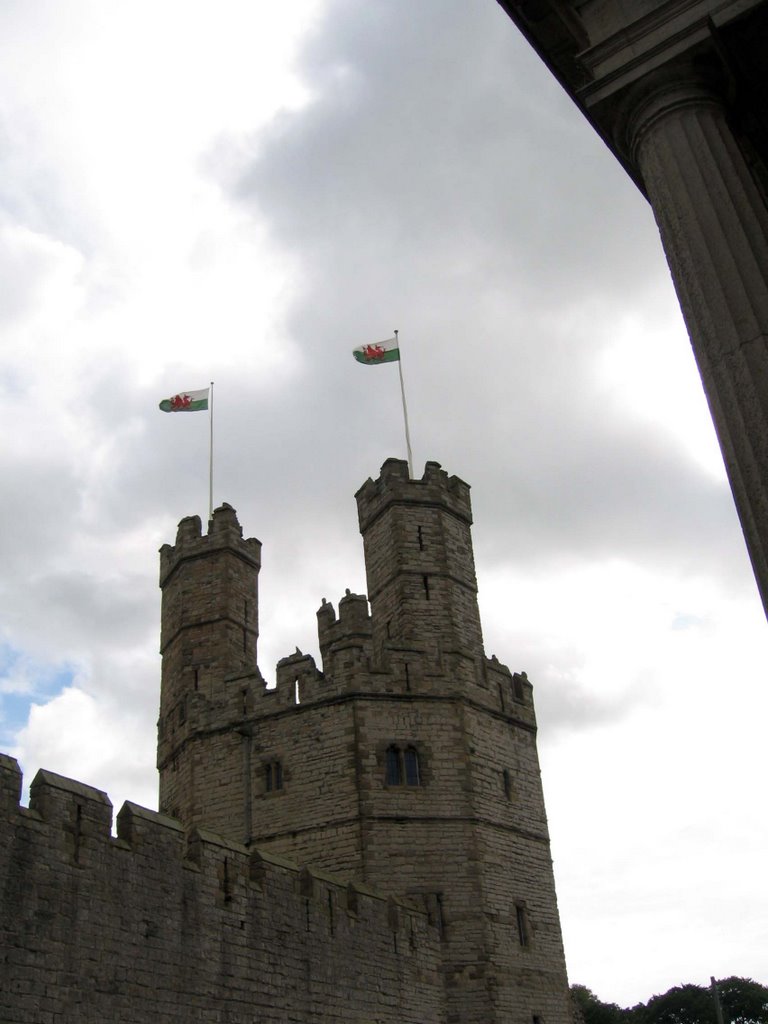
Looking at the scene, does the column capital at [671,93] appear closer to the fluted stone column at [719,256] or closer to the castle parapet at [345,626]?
the fluted stone column at [719,256]

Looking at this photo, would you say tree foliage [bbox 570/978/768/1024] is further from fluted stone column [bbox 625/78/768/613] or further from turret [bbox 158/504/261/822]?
fluted stone column [bbox 625/78/768/613]

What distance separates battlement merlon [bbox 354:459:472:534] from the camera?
22047mm

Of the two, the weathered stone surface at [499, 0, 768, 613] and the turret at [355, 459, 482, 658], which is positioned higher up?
the turret at [355, 459, 482, 658]

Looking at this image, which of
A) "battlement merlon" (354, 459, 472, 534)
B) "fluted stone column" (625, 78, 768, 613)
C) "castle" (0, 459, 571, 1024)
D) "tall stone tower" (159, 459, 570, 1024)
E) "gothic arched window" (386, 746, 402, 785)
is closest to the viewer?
"fluted stone column" (625, 78, 768, 613)

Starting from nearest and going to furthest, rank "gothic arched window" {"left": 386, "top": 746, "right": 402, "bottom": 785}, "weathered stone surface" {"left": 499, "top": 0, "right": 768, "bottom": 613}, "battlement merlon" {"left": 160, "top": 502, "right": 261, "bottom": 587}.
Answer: "weathered stone surface" {"left": 499, "top": 0, "right": 768, "bottom": 613}, "gothic arched window" {"left": 386, "top": 746, "right": 402, "bottom": 785}, "battlement merlon" {"left": 160, "top": 502, "right": 261, "bottom": 587}

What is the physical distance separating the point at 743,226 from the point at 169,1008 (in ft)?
33.1

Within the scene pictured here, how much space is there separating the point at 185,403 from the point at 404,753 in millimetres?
12481

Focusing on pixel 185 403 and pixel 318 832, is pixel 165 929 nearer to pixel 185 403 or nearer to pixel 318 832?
pixel 318 832

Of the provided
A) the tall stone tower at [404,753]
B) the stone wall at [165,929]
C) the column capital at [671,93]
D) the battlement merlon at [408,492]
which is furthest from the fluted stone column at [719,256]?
the battlement merlon at [408,492]

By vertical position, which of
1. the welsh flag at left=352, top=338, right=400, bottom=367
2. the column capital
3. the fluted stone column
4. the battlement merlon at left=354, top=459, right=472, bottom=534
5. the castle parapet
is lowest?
the fluted stone column

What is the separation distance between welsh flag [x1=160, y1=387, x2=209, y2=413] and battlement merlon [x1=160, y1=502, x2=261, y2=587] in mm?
3951

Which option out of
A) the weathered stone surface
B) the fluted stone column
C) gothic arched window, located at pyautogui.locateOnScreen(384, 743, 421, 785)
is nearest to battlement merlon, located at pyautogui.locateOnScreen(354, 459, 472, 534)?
gothic arched window, located at pyautogui.locateOnScreen(384, 743, 421, 785)

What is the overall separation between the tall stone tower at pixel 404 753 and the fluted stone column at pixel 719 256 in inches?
523

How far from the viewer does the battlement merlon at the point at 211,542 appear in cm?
2356
